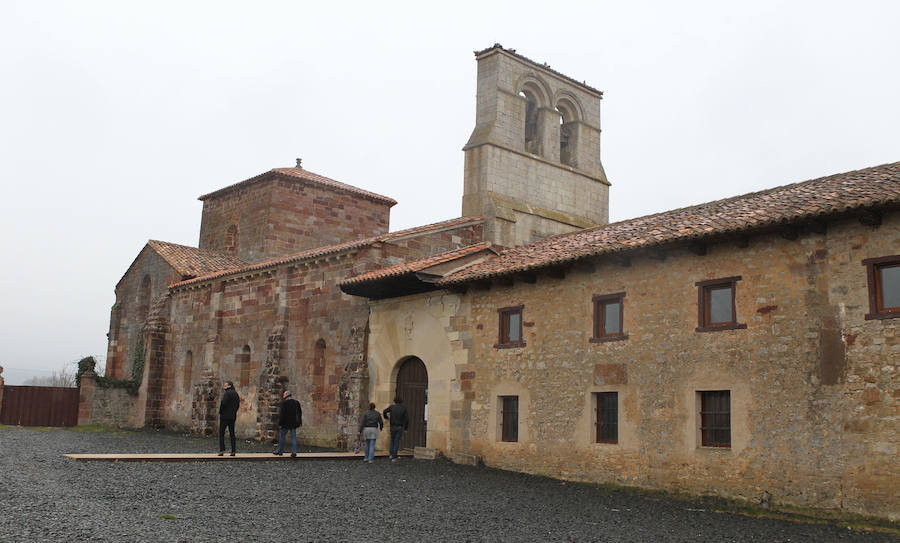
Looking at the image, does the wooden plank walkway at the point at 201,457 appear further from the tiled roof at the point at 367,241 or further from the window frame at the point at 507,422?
the tiled roof at the point at 367,241

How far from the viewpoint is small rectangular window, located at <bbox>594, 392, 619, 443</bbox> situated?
1462 cm

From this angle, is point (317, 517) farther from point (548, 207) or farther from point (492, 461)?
point (548, 207)

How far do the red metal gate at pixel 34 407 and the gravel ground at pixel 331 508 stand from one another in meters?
15.1

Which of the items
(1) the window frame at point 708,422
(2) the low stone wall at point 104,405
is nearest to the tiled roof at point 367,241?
(2) the low stone wall at point 104,405

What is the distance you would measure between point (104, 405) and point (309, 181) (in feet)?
37.6

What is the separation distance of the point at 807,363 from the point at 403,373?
10397mm

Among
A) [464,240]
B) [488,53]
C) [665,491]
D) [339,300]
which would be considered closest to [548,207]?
[464,240]

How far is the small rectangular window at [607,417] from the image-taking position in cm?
1462

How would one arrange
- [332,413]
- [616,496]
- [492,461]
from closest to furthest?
[616,496] < [492,461] < [332,413]

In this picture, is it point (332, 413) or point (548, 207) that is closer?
point (332, 413)

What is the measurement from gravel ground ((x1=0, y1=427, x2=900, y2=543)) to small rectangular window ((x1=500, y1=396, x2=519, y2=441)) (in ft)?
3.07

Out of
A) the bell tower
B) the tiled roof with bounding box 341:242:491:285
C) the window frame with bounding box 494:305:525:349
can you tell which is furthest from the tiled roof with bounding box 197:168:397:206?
the window frame with bounding box 494:305:525:349

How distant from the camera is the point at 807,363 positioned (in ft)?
39.2

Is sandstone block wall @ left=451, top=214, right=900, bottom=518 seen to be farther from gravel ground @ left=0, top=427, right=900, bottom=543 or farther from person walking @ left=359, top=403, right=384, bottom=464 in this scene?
person walking @ left=359, top=403, right=384, bottom=464
